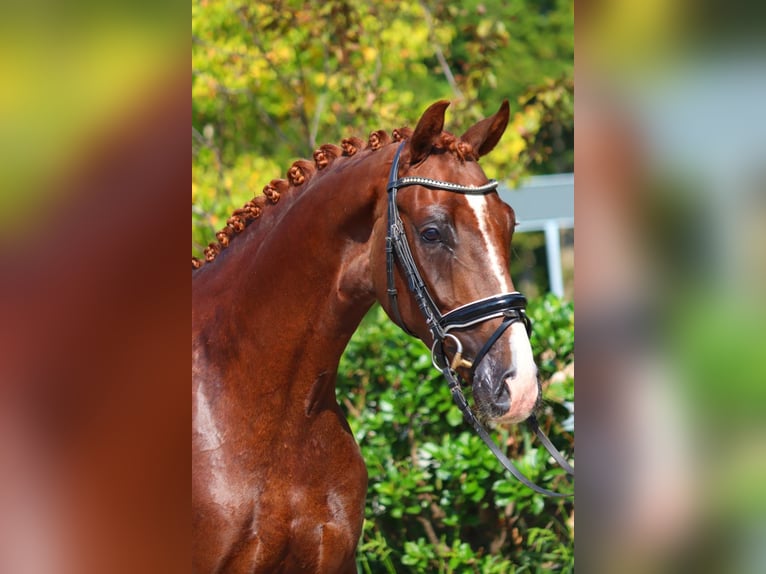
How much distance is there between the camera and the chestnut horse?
2551 millimetres

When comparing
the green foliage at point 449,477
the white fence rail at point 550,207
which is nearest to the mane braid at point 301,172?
the green foliage at point 449,477

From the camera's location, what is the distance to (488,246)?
8.16ft

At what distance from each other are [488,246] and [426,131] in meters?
0.41

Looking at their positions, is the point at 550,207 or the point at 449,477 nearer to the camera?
the point at 449,477

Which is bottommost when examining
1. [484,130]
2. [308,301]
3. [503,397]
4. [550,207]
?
[550,207]

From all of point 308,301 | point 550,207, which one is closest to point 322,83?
point 308,301

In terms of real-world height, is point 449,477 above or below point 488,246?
below

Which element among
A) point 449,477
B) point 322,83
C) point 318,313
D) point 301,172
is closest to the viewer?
point 318,313

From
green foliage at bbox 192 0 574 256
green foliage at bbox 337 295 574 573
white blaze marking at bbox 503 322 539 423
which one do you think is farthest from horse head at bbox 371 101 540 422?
green foliage at bbox 192 0 574 256

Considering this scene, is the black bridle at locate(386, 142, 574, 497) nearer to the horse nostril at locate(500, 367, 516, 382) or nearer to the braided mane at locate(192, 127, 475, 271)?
the horse nostril at locate(500, 367, 516, 382)
